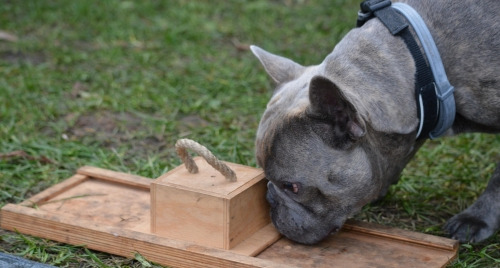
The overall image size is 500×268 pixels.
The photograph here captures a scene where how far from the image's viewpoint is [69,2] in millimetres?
7809

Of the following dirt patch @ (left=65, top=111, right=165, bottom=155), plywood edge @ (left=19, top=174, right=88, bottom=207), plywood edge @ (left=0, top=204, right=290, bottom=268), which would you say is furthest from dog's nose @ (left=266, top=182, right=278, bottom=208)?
dirt patch @ (left=65, top=111, right=165, bottom=155)

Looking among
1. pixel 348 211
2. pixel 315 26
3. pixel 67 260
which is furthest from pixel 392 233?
pixel 315 26

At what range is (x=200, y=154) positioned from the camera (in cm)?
331

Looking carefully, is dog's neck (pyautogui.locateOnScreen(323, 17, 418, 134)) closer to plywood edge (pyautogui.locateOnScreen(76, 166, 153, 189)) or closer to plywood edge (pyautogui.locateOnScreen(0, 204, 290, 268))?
plywood edge (pyautogui.locateOnScreen(0, 204, 290, 268))

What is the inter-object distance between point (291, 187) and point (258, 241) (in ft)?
0.95

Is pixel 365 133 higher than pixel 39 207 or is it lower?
higher

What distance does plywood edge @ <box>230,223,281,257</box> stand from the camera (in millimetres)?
3329

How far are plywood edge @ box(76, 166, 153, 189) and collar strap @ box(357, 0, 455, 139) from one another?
1426mm

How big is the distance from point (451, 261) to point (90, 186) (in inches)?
72.9

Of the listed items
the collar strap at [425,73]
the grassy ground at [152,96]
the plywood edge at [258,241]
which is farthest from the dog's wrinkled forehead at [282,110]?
the grassy ground at [152,96]

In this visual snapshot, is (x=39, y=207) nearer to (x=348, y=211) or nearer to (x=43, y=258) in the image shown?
(x=43, y=258)

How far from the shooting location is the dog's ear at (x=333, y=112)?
3.03 m

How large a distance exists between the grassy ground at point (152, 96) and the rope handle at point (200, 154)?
0.46 m

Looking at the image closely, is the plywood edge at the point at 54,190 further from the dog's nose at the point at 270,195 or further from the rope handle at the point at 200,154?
the dog's nose at the point at 270,195
